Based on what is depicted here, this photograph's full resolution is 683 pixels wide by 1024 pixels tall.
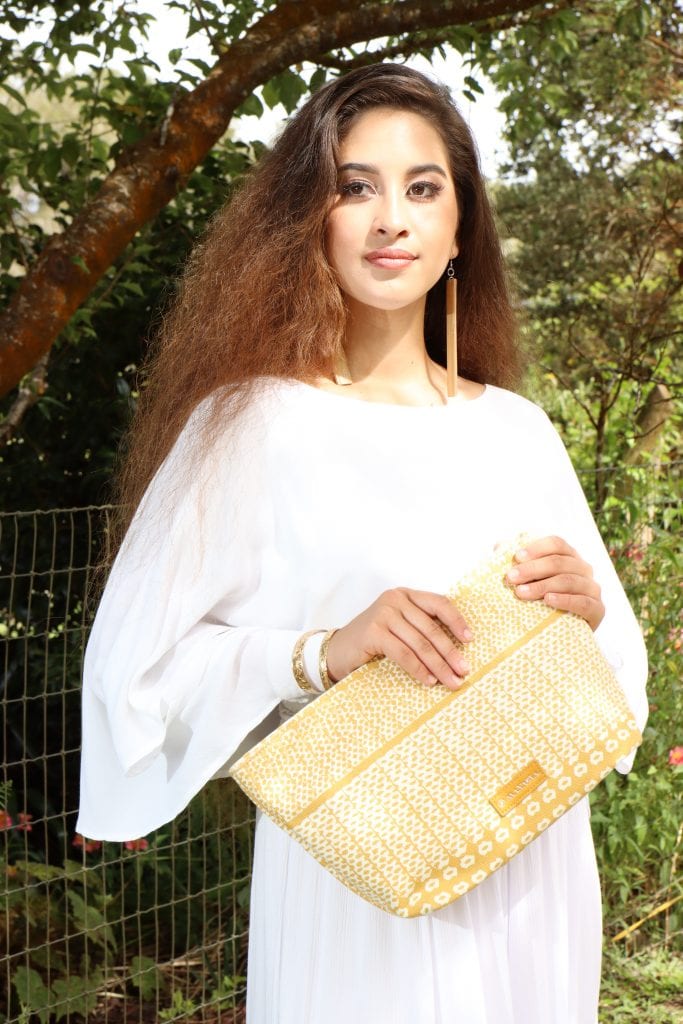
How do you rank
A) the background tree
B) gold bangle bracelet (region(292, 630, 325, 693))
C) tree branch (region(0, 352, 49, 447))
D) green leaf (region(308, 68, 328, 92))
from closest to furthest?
gold bangle bracelet (region(292, 630, 325, 693))
tree branch (region(0, 352, 49, 447))
green leaf (region(308, 68, 328, 92))
the background tree

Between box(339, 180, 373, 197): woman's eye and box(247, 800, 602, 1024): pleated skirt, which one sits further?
box(339, 180, 373, 197): woman's eye

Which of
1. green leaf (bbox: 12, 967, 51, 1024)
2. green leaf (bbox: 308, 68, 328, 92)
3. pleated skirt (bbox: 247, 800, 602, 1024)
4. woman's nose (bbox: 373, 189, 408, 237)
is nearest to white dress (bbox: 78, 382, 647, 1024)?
pleated skirt (bbox: 247, 800, 602, 1024)

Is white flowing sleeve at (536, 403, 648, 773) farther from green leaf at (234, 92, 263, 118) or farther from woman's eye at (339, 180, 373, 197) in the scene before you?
green leaf at (234, 92, 263, 118)

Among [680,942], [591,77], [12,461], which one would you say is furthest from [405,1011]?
[591,77]

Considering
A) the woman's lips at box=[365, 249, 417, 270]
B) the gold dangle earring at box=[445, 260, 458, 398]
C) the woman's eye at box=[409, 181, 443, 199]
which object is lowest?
the gold dangle earring at box=[445, 260, 458, 398]

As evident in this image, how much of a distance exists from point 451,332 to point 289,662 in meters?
0.66

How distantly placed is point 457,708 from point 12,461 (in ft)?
10.3

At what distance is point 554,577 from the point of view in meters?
1.45

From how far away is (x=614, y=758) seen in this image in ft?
4.69

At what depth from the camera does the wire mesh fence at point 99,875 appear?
10.1 ft

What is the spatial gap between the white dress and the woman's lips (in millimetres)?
→ 195

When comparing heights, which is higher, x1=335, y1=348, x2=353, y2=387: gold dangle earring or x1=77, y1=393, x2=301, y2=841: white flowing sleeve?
x1=335, y1=348, x2=353, y2=387: gold dangle earring

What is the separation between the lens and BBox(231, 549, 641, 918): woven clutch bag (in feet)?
4.45

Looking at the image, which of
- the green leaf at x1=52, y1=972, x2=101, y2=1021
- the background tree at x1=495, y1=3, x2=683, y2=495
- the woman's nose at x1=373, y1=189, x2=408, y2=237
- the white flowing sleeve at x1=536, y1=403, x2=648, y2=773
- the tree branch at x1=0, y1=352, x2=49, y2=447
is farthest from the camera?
the background tree at x1=495, y1=3, x2=683, y2=495
